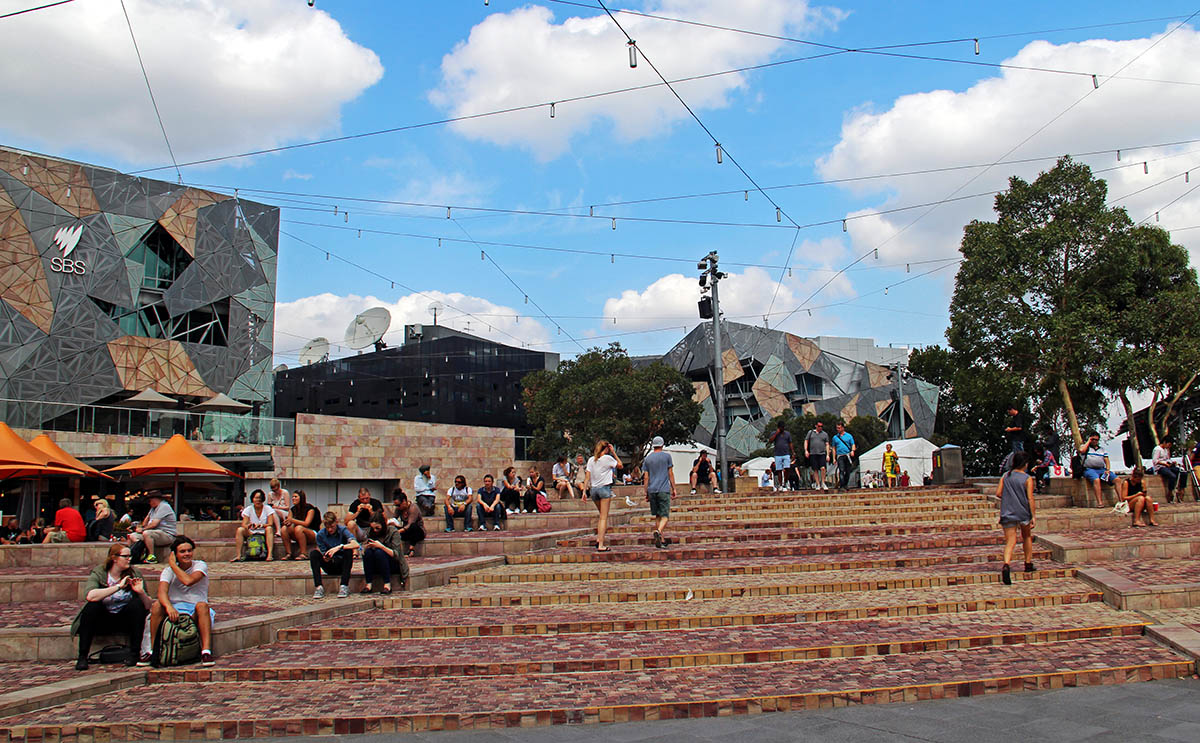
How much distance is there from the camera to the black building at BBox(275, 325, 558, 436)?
58.4 meters

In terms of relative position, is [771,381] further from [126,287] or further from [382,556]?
[382,556]

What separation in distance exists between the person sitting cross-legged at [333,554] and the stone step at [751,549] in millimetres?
2599

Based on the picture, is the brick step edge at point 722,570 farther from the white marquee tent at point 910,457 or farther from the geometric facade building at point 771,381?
A: the geometric facade building at point 771,381

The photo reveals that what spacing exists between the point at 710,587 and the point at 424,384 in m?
50.2

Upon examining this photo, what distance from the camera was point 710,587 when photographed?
9.73 m

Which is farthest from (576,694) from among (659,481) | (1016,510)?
(659,481)

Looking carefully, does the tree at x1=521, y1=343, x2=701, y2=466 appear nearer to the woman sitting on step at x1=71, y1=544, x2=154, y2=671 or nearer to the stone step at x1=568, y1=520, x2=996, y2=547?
the stone step at x1=568, y1=520, x2=996, y2=547

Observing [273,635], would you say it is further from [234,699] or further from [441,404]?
[441,404]

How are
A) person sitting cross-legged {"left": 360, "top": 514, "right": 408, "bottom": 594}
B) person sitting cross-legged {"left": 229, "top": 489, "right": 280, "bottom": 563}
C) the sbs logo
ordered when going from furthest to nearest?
1. the sbs logo
2. person sitting cross-legged {"left": 229, "top": 489, "right": 280, "bottom": 563}
3. person sitting cross-legged {"left": 360, "top": 514, "right": 408, "bottom": 594}

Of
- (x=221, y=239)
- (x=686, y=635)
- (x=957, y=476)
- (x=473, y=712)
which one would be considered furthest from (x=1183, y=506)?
(x=221, y=239)

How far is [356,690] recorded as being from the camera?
6570 mm

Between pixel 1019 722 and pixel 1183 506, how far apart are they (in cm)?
1205

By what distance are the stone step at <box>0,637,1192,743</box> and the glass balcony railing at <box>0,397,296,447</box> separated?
20714 mm

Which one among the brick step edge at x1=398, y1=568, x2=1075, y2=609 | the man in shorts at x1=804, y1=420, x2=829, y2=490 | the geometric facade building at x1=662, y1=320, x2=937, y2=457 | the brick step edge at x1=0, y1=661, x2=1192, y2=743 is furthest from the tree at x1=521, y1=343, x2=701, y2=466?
the brick step edge at x1=0, y1=661, x2=1192, y2=743
